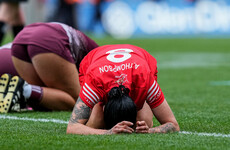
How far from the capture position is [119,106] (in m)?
3.26

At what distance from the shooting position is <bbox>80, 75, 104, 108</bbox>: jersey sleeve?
134 inches

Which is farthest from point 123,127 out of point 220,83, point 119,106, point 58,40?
point 220,83

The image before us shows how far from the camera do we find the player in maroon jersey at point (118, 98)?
3307 mm

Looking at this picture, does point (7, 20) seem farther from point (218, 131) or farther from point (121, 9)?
point (121, 9)

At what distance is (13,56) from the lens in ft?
16.6

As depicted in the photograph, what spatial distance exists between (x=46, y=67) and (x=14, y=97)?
1.31 ft

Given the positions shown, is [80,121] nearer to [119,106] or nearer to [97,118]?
[97,118]

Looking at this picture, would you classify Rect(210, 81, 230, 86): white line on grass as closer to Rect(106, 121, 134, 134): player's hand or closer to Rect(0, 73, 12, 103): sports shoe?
Rect(0, 73, 12, 103): sports shoe

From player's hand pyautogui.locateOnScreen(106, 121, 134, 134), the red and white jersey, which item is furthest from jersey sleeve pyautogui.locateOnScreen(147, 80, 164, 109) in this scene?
player's hand pyautogui.locateOnScreen(106, 121, 134, 134)

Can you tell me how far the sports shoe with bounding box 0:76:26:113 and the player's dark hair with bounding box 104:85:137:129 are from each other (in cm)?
164

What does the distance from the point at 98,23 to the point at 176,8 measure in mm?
3192

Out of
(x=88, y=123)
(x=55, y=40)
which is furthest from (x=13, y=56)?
(x=88, y=123)

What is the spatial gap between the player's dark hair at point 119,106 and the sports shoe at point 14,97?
164 centimetres

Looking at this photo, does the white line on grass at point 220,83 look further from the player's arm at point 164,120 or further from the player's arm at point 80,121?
the player's arm at point 80,121
